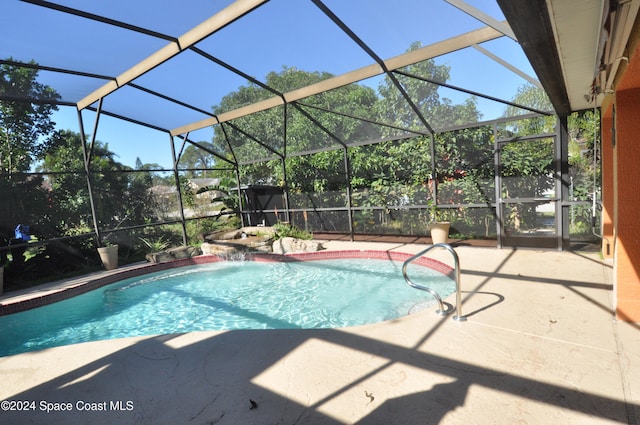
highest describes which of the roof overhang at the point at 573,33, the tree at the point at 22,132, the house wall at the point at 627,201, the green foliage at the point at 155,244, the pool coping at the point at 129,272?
the tree at the point at 22,132

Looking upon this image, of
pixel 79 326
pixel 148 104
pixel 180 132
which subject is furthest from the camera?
pixel 180 132

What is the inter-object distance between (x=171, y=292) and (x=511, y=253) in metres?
6.29

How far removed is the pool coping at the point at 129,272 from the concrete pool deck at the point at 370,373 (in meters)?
2.30

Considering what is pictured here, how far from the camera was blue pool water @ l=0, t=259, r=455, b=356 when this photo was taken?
13.9 ft

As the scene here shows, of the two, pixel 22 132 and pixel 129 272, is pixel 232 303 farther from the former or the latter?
pixel 22 132

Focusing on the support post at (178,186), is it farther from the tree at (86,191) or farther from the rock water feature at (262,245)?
the tree at (86,191)

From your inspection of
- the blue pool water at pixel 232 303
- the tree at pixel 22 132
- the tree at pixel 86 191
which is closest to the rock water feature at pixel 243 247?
the blue pool water at pixel 232 303

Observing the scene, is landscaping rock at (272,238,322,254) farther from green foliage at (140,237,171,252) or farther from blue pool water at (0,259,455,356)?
green foliage at (140,237,171,252)

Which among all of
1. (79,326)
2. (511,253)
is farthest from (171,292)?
(511,253)

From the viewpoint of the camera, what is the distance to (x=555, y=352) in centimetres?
226

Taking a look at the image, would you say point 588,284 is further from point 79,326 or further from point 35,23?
point 35,23

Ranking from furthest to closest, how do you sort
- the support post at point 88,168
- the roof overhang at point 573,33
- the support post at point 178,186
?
the support post at point 178,186, the support post at point 88,168, the roof overhang at point 573,33

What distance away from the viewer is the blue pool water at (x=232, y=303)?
13.9ft

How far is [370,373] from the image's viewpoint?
7.06ft
